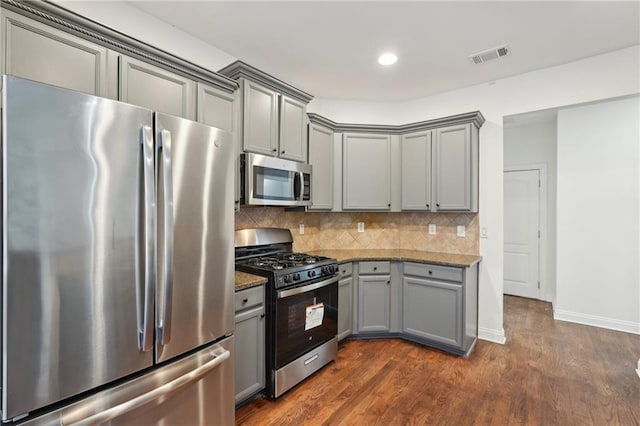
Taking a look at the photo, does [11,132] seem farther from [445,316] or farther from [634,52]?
[634,52]

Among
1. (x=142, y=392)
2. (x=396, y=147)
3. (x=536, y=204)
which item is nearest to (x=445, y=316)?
(x=396, y=147)

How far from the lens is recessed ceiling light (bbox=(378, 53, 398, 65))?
2.81m

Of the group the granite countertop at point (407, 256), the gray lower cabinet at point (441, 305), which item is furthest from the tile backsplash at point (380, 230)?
the gray lower cabinet at point (441, 305)

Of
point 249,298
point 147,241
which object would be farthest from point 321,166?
point 147,241

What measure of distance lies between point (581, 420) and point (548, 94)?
275cm

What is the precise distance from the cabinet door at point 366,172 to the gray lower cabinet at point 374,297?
28.5 inches

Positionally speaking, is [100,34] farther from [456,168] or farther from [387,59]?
[456,168]

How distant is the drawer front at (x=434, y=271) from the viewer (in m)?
2.97

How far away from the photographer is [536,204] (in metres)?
4.93

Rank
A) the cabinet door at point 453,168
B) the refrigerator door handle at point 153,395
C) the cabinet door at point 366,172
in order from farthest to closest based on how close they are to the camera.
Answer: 1. the cabinet door at point 366,172
2. the cabinet door at point 453,168
3. the refrigerator door handle at point 153,395

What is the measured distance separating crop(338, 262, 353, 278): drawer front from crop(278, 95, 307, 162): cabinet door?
1118 millimetres

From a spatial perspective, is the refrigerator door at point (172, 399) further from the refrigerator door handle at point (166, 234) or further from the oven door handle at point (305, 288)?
the oven door handle at point (305, 288)

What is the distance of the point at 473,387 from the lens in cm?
248

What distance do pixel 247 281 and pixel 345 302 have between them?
4.53 ft
